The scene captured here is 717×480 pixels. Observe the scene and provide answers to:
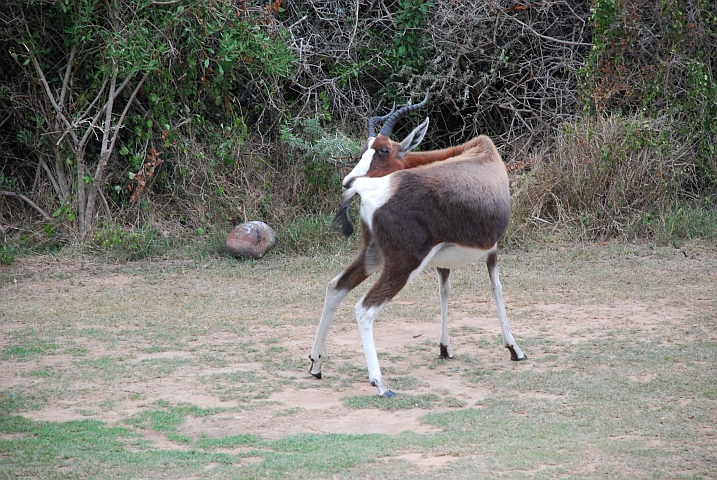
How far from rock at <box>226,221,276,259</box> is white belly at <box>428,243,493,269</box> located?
4091 mm

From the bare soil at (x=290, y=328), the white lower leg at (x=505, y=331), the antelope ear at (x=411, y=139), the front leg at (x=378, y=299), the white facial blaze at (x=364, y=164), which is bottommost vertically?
the bare soil at (x=290, y=328)

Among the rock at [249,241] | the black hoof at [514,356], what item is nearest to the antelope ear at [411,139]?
the black hoof at [514,356]

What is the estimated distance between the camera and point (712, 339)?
246 inches

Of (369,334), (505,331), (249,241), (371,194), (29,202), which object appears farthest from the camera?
(29,202)

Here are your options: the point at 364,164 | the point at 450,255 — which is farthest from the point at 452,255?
the point at 364,164

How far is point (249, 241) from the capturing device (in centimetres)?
940

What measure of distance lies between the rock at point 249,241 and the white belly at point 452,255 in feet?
13.4

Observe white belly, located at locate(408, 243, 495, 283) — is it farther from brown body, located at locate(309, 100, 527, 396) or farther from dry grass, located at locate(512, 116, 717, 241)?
dry grass, located at locate(512, 116, 717, 241)

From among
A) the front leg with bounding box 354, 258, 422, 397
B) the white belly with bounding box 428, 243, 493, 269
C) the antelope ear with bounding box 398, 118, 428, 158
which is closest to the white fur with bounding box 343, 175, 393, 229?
the front leg with bounding box 354, 258, 422, 397

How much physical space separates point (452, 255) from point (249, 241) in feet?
13.9

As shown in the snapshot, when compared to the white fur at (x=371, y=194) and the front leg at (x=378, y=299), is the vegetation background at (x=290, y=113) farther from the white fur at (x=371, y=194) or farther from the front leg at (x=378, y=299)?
the front leg at (x=378, y=299)

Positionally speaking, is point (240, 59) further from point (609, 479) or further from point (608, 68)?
point (609, 479)

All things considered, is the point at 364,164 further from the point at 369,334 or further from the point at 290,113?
the point at 290,113

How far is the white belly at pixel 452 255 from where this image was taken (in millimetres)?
5546
